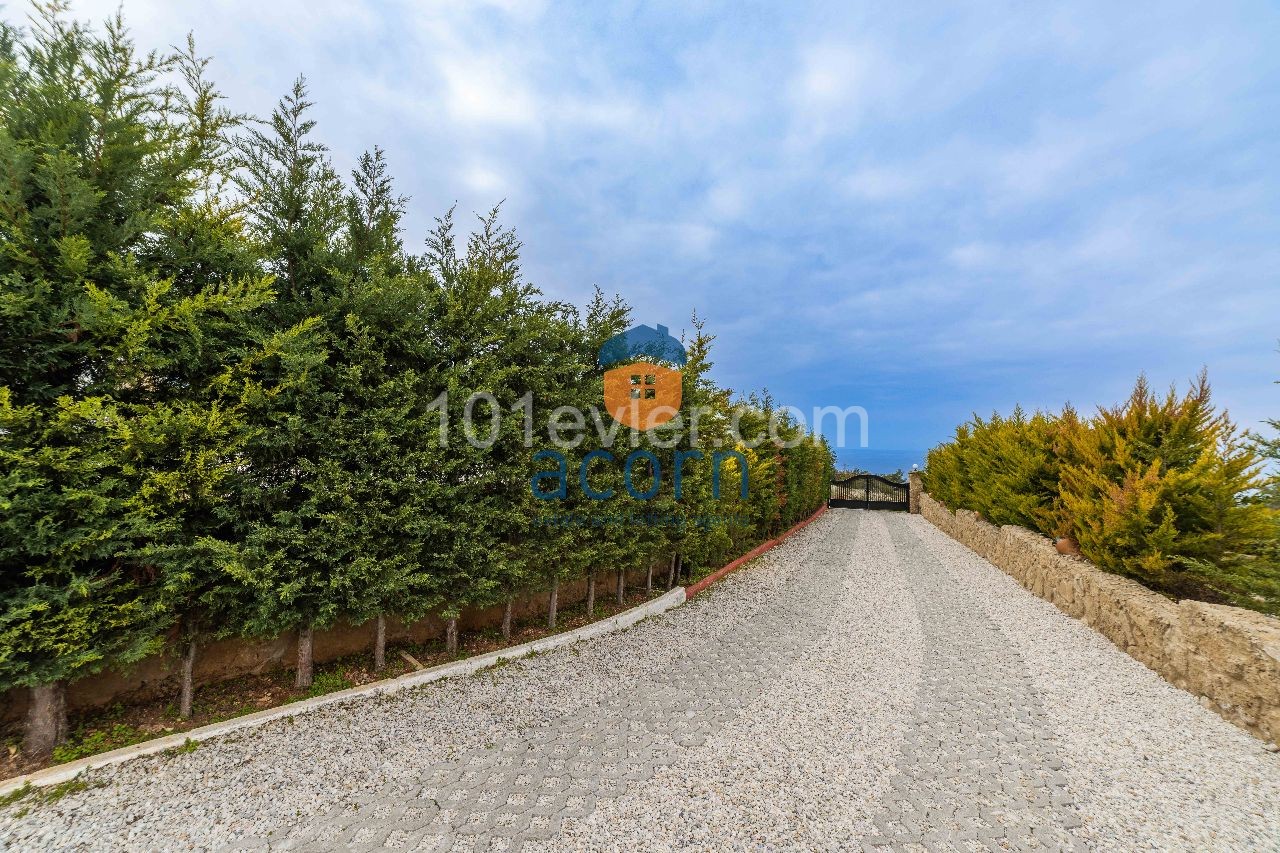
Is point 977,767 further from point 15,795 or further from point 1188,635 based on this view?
point 15,795

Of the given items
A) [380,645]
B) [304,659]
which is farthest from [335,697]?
[380,645]

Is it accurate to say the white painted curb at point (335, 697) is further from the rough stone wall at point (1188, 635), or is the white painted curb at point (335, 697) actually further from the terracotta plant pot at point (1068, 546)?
the terracotta plant pot at point (1068, 546)

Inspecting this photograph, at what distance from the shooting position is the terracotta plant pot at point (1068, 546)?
7544mm

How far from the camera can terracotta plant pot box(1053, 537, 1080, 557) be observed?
24.7 ft

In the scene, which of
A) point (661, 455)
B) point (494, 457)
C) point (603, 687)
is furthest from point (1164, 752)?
point (494, 457)

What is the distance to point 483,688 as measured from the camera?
404 centimetres

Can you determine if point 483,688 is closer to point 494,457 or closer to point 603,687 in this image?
point 603,687

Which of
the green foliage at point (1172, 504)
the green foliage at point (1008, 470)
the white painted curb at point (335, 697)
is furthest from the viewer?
the green foliage at point (1008, 470)

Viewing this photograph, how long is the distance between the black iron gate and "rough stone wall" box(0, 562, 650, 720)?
69.9ft

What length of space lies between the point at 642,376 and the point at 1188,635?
Result: 5.91 m

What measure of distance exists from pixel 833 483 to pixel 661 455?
63.7ft

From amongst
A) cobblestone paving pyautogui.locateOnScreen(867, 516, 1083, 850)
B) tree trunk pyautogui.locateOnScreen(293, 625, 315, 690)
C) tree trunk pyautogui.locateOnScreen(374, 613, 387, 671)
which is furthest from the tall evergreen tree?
cobblestone paving pyautogui.locateOnScreen(867, 516, 1083, 850)

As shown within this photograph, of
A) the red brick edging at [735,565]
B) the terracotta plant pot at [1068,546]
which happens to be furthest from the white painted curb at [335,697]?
the terracotta plant pot at [1068,546]

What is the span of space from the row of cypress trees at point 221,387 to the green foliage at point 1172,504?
7.28 metres
